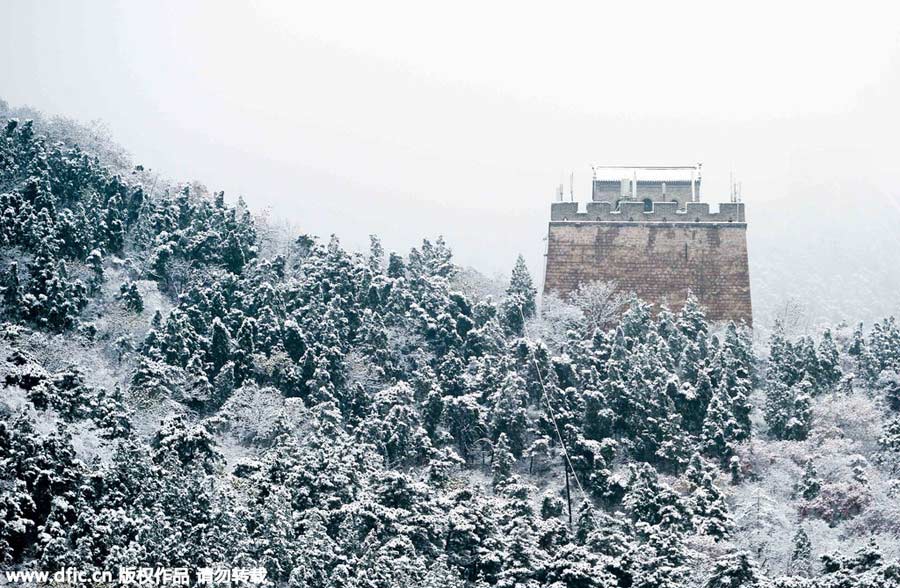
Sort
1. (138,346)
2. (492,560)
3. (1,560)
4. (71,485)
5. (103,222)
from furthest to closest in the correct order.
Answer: (103,222) < (138,346) < (492,560) < (71,485) < (1,560)

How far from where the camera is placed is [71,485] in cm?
3125

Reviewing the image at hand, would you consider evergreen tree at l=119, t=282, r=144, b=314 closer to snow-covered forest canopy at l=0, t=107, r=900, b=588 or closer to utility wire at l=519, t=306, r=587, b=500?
snow-covered forest canopy at l=0, t=107, r=900, b=588

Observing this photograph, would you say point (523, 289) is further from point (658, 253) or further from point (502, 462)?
point (502, 462)

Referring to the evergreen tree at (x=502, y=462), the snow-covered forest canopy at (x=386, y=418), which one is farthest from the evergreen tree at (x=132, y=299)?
the evergreen tree at (x=502, y=462)

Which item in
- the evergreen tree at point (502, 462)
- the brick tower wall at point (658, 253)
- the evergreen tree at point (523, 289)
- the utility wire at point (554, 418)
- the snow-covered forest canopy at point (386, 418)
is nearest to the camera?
the snow-covered forest canopy at point (386, 418)

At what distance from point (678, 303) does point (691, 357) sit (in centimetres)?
740

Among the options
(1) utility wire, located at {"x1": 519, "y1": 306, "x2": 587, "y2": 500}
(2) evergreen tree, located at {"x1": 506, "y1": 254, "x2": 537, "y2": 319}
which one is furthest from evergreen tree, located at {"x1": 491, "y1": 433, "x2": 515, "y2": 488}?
(2) evergreen tree, located at {"x1": 506, "y1": 254, "x2": 537, "y2": 319}

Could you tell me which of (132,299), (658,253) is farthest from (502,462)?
(658,253)

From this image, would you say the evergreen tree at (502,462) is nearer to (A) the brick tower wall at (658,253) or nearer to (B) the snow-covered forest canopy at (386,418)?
(B) the snow-covered forest canopy at (386,418)

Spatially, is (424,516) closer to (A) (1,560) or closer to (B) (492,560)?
(B) (492,560)

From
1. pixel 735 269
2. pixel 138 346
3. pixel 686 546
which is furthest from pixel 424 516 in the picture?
pixel 735 269

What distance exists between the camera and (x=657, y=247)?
169ft

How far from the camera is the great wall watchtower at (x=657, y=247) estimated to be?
167 feet

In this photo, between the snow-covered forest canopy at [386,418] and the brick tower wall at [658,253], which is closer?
the snow-covered forest canopy at [386,418]
